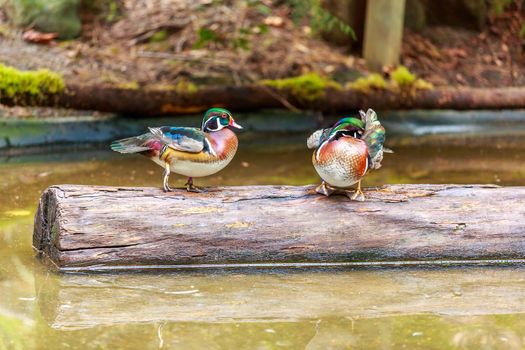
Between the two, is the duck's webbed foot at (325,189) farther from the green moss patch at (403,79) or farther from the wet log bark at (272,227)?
the green moss patch at (403,79)

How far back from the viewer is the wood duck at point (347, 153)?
4391mm

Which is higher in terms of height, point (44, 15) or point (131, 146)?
point (131, 146)

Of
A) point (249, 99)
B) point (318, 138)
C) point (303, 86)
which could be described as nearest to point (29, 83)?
point (249, 99)

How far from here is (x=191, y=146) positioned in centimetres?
443

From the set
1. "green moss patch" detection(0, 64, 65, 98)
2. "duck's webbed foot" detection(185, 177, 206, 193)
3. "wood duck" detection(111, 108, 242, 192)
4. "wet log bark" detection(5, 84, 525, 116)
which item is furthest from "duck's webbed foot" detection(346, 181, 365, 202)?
"green moss patch" detection(0, 64, 65, 98)

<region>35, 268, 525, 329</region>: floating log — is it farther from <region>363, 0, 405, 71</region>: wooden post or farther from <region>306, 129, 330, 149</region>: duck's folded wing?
<region>363, 0, 405, 71</region>: wooden post

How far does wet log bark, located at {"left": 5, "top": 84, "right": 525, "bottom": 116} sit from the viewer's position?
800cm

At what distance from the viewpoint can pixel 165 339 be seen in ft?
11.7

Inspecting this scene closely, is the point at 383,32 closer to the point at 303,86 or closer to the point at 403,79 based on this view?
the point at 403,79

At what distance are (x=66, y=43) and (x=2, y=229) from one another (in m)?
5.15

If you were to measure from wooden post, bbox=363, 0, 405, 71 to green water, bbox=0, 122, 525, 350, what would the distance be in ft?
18.4

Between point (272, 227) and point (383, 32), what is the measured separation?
19.4ft

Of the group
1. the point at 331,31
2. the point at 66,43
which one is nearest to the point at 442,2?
the point at 331,31

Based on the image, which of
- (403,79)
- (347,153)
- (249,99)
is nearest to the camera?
(347,153)
